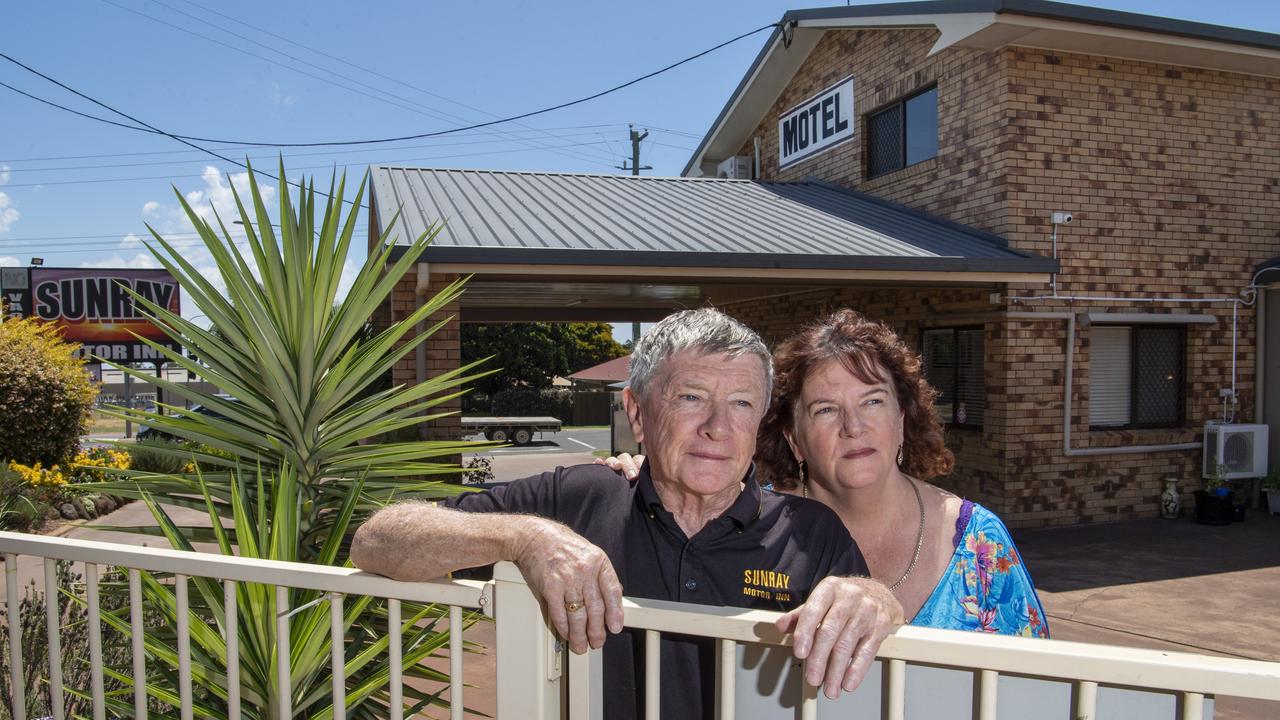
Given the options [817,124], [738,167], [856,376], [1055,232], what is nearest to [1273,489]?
[1055,232]

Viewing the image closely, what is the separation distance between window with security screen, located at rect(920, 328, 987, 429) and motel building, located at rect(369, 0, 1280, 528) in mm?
24

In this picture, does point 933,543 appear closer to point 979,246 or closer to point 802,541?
point 802,541

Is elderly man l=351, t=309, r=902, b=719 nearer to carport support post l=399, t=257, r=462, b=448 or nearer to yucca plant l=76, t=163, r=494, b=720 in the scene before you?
yucca plant l=76, t=163, r=494, b=720

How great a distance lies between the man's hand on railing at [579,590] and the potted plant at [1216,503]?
937 centimetres

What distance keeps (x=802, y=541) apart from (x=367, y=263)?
2.50 metres

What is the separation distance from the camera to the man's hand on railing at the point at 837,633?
1258mm

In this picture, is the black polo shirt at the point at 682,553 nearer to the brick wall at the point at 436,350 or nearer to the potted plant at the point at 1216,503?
the brick wall at the point at 436,350

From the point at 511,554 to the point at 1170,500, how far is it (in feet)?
31.1

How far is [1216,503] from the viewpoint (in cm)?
870

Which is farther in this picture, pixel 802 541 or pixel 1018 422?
pixel 1018 422

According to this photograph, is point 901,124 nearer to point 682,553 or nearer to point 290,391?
point 290,391

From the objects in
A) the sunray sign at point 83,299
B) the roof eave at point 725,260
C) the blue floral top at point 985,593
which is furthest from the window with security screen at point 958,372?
the sunray sign at point 83,299

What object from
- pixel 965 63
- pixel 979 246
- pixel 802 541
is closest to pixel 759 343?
pixel 802 541

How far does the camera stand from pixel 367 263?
144 inches
